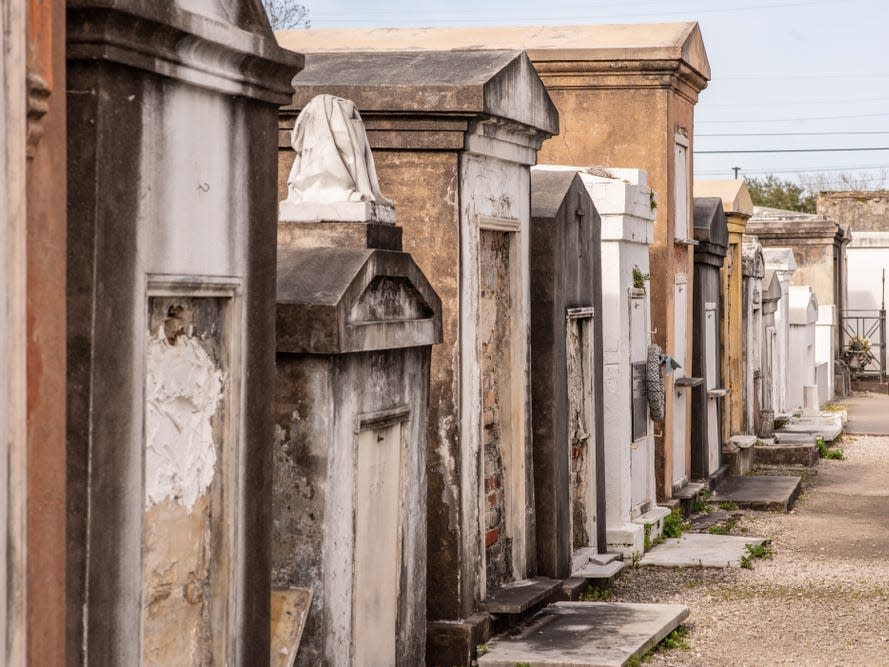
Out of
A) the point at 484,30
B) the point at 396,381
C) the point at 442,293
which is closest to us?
the point at 396,381

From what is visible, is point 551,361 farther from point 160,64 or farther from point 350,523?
point 160,64

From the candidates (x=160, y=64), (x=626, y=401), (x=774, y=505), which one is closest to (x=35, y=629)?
(x=160, y=64)

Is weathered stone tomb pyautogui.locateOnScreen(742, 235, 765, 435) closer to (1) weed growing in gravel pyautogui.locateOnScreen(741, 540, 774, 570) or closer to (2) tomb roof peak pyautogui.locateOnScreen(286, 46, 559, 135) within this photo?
(1) weed growing in gravel pyautogui.locateOnScreen(741, 540, 774, 570)

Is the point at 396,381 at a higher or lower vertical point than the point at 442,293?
lower

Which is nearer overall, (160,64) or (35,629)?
(35,629)

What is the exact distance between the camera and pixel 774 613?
29.7ft

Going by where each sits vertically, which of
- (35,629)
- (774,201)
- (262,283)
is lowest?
(35,629)

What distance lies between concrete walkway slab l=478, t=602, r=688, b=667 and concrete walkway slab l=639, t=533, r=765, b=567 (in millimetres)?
2046

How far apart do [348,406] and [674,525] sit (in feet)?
22.4

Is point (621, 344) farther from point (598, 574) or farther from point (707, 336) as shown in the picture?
point (707, 336)

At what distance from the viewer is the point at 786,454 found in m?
17.0

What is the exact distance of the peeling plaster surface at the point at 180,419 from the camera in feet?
14.0

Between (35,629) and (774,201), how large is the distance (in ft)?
179

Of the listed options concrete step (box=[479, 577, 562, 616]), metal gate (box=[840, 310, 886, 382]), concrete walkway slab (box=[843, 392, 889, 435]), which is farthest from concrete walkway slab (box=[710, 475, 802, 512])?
metal gate (box=[840, 310, 886, 382])
